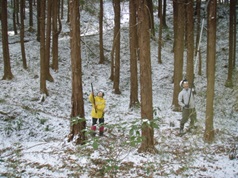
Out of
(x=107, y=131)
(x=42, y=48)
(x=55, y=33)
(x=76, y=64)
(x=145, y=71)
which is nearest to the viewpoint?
(x=145, y=71)

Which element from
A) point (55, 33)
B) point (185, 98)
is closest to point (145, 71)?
point (185, 98)

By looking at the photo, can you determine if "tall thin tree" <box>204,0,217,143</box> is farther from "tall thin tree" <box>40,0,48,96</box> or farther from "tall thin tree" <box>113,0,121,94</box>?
"tall thin tree" <box>40,0,48,96</box>

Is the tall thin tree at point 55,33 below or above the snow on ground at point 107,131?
above

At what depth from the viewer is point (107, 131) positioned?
9.62 meters

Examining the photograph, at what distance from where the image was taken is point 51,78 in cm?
1596

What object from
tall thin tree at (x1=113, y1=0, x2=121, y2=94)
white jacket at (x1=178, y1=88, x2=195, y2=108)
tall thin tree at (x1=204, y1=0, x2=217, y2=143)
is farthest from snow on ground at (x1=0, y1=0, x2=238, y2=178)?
white jacket at (x1=178, y1=88, x2=195, y2=108)

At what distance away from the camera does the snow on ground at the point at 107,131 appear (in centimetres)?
645

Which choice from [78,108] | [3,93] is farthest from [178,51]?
[3,93]

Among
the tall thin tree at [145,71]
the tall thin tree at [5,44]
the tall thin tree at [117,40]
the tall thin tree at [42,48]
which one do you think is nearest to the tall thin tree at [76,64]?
the tall thin tree at [145,71]

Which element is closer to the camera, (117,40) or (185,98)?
(185,98)

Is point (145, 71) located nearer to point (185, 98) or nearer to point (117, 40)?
point (185, 98)

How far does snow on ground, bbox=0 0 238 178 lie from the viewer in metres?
6.45

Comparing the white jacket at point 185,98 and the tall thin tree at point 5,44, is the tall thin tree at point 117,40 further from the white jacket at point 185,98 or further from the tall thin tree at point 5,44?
the white jacket at point 185,98

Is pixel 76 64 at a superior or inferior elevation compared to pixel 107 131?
superior
